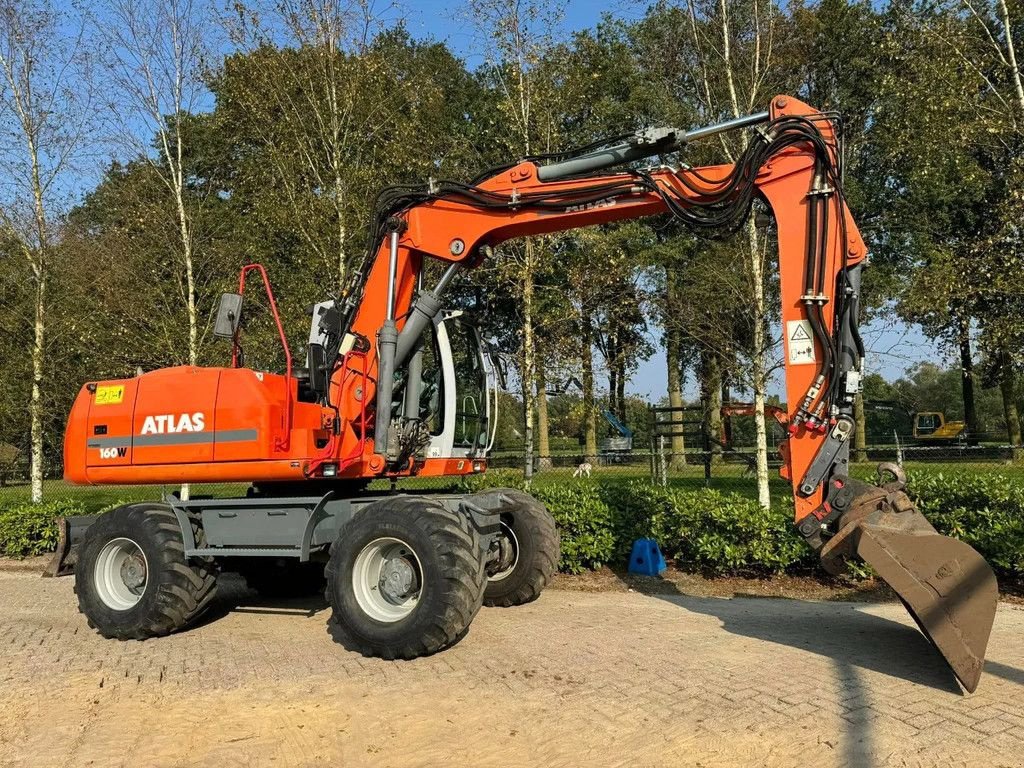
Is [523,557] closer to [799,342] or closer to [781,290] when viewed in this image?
[799,342]

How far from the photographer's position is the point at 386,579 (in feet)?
20.3

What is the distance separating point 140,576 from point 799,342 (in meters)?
6.13

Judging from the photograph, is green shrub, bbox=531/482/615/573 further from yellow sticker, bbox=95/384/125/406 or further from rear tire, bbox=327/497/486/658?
yellow sticker, bbox=95/384/125/406

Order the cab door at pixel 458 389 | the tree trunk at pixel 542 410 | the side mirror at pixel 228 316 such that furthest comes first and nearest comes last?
the tree trunk at pixel 542 410
the cab door at pixel 458 389
the side mirror at pixel 228 316

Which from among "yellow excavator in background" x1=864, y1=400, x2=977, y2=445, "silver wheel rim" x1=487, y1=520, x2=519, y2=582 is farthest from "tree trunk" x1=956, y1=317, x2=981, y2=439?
"silver wheel rim" x1=487, y1=520, x2=519, y2=582

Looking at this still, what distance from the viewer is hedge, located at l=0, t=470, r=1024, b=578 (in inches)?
307

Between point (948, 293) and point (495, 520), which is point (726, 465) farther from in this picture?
point (495, 520)

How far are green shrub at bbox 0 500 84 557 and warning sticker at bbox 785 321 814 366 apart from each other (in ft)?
35.3

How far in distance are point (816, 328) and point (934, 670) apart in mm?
2447

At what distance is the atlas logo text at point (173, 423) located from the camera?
6.85 meters

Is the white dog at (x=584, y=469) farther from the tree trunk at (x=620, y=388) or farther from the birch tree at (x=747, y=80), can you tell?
the birch tree at (x=747, y=80)

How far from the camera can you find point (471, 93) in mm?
29562

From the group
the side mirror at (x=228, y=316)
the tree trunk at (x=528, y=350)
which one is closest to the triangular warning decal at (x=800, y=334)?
the side mirror at (x=228, y=316)

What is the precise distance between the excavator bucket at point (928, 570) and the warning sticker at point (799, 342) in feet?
3.49
